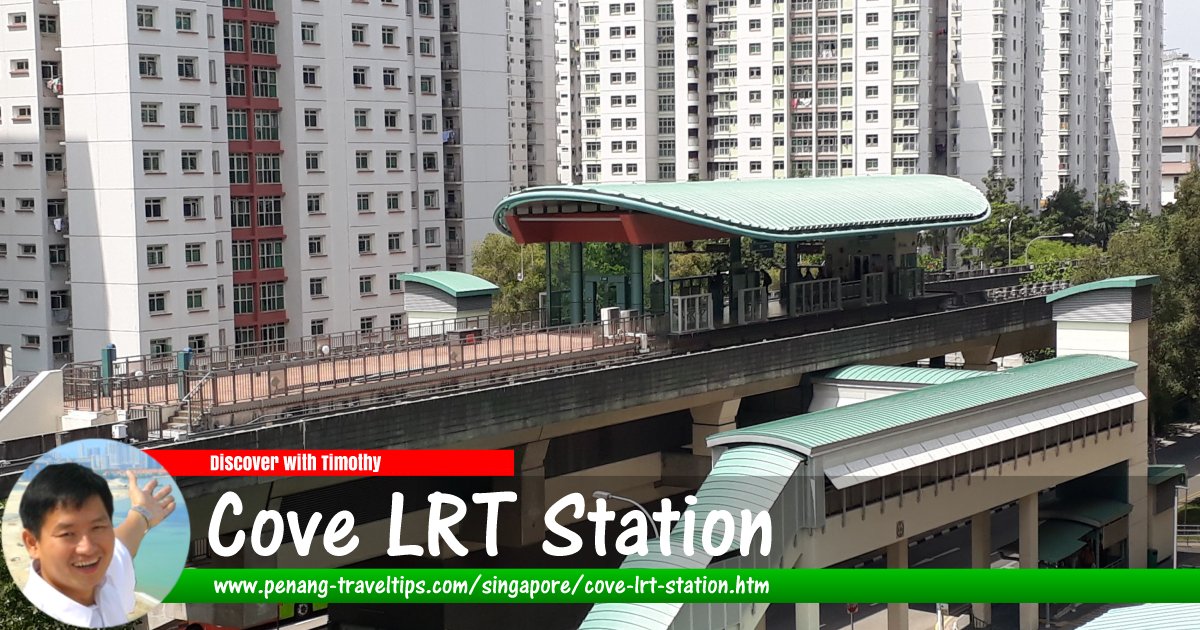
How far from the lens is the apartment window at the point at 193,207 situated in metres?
59.4

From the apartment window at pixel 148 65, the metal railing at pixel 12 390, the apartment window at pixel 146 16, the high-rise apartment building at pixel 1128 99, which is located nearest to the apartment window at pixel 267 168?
the apartment window at pixel 148 65

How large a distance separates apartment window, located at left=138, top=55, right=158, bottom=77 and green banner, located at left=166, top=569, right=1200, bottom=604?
51478 mm

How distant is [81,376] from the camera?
31.8 m

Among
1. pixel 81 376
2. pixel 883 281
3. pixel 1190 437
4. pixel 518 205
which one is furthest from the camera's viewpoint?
pixel 1190 437

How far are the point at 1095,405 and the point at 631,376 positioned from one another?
13.8m

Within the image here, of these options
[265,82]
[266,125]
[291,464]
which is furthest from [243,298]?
[291,464]

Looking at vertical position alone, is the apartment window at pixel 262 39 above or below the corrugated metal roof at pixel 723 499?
above

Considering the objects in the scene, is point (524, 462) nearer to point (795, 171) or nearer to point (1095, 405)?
point (1095, 405)

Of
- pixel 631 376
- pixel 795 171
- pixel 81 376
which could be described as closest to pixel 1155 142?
pixel 795 171

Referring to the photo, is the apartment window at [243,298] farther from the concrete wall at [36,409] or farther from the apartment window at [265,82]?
the concrete wall at [36,409]

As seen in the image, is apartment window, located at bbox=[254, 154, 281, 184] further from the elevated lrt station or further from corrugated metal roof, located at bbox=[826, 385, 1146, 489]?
corrugated metal roof, located at bbox=[826, 385, 1146, 489]

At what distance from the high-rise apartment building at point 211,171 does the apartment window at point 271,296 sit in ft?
0.27

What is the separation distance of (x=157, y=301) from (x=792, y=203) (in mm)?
25972

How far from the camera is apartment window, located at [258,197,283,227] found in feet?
211
